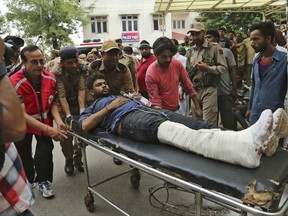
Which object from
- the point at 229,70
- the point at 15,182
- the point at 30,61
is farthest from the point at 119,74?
the point at 15,182

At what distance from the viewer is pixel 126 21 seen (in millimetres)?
24375

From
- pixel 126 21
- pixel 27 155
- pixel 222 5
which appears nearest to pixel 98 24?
pixel 126 21

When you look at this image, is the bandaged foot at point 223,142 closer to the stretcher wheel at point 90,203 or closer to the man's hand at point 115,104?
the man's hand at point 115,104

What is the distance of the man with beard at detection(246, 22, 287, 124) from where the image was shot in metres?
2.63

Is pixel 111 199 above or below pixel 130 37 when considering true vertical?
below

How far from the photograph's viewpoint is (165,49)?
2.99m

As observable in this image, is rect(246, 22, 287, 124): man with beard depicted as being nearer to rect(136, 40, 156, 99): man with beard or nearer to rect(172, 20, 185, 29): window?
rect(136, 40, 156, 99): man with beard

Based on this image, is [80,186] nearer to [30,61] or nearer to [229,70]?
[30,61]

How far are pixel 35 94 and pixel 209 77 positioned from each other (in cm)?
205

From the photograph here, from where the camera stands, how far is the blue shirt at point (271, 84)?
262cm

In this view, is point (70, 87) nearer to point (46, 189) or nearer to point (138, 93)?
point (138, 93)

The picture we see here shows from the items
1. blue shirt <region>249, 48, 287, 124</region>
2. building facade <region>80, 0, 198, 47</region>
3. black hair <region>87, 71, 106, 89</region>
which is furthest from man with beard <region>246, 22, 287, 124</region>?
building facade <region>80, 0, 198, 47</region>

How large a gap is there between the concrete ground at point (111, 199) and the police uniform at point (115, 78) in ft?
3.25

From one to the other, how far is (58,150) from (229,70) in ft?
9.55
